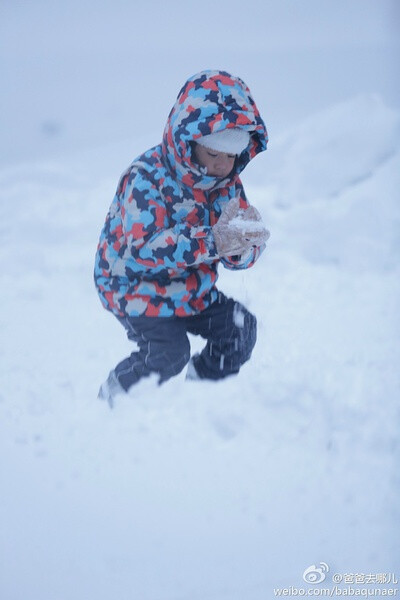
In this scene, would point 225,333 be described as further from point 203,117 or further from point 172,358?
point 203,117

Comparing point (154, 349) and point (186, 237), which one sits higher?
point (186, 237)

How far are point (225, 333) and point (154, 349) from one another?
17 centimetres

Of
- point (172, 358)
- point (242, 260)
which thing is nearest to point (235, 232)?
point (242, 260)

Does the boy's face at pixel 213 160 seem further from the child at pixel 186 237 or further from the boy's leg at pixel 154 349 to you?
the boy's leg at pixel 154 349

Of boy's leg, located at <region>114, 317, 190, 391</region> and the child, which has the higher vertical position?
the child

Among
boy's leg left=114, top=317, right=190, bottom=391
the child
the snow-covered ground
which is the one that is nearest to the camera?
the snow-covered ground

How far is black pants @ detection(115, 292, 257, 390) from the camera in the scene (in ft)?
3.55

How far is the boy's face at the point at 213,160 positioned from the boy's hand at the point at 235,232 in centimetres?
7

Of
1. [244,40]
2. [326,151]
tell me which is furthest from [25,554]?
[326,151]

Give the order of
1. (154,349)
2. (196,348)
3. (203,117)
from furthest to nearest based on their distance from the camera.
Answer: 1. (196,348)
2. (154,349)
3. (203,117)

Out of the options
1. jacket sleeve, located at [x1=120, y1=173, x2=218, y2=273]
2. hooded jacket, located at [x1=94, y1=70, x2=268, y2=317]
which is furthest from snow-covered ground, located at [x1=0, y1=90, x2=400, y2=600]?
jacket sleeve, located at [x1=120, y1=173, x2=218, y2=273]

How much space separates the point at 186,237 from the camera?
0.96m

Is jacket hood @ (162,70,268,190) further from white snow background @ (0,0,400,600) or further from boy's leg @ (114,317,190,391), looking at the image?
boy's leg @ (114,317,190,391)

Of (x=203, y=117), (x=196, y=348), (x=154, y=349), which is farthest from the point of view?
(x=196, y=348)
